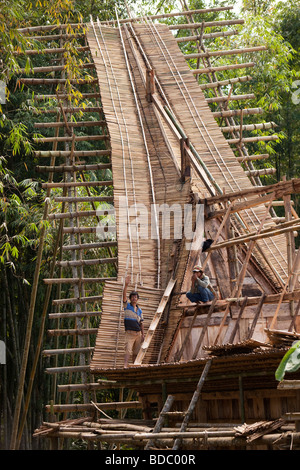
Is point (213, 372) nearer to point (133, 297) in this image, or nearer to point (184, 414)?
point (184, 414)

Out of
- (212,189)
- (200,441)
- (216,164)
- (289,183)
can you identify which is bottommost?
(200,441)

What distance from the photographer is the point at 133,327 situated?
22.4ft

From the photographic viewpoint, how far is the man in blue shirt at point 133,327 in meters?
6.83

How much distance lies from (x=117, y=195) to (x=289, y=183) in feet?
8.12

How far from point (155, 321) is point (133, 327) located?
23 cm

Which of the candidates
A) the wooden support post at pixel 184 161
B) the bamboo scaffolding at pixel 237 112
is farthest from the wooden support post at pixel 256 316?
the bamboo scaffolding at pixel 237 112

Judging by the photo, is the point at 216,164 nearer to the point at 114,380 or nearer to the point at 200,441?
the point at 114,380

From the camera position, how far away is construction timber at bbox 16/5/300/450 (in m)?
5.56

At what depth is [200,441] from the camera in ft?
16.9

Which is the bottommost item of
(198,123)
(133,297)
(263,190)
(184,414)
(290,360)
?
(290,360)

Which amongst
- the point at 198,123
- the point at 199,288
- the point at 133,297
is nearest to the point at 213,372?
the point at 199,288

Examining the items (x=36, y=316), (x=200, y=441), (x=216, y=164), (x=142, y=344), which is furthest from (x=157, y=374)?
(x=36, y=316)

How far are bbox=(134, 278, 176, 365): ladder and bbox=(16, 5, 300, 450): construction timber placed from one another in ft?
0.04

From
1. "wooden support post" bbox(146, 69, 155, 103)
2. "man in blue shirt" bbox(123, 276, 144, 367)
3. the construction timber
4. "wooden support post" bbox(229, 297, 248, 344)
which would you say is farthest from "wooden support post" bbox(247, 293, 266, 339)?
"wooden support post" bbox(146, 69, 155, 103)
